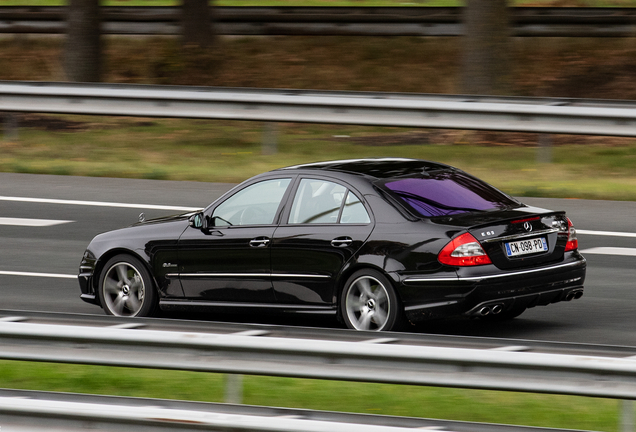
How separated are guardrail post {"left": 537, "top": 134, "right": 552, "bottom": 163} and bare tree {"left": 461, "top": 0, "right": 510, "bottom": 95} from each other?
251 cm

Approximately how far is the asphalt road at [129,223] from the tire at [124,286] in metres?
0.34

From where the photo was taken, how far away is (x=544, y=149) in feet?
51.7

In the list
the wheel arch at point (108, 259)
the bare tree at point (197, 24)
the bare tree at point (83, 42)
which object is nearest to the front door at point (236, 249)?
the wheel arch at point (108, 259)

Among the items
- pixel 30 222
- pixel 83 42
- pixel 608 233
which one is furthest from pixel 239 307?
pixel 83 42

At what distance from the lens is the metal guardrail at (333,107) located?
49.0 feet

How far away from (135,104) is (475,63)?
534 centimetres

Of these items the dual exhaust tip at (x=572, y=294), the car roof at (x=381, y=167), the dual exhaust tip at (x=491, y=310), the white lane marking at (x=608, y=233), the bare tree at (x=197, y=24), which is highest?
the bare tree at (x=197, y=24)

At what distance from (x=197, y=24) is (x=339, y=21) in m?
3.88

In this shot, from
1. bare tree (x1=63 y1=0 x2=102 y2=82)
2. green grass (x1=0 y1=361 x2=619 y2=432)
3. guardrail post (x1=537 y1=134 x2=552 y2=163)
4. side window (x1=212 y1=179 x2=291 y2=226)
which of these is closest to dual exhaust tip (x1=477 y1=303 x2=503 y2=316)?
green grass (x1=0 y1=361 x2=619 y2=432)

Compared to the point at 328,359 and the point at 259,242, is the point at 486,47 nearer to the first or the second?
the point at 259,242

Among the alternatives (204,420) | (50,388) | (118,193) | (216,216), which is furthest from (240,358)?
(118,193)

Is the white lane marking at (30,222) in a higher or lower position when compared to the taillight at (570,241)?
higher

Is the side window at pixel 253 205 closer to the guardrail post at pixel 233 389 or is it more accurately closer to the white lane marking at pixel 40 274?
the white lane marking at pixel 40 274

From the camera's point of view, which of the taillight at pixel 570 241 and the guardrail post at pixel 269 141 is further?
the guardrail post at pixel 269 141
